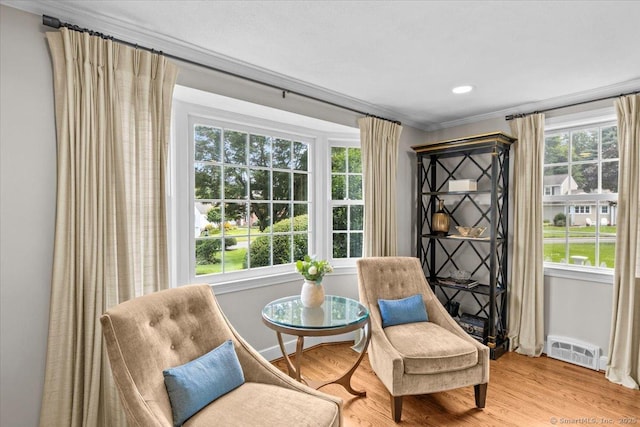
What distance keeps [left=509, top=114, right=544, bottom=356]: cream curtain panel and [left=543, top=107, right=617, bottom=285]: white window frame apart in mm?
132

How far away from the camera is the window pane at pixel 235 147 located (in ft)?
9.87

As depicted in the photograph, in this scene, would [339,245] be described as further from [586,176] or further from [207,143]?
[586,176]

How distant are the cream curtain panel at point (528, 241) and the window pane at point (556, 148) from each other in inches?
10.3

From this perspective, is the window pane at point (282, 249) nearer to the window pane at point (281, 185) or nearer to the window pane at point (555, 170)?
the window pane at point (281, 185)

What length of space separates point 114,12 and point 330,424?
2347 mm

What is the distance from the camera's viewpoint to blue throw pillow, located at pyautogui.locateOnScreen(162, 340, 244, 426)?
5.01 feet

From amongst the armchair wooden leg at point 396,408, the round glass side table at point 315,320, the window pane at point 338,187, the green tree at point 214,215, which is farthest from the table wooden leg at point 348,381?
the window pane at point 338,187

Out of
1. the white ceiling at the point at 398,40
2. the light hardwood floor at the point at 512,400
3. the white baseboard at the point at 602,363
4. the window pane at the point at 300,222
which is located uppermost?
the white ceiling at the point at 398,40

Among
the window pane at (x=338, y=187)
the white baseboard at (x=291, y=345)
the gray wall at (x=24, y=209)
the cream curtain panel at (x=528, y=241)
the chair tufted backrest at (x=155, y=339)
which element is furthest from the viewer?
the window pane at (x=338, y=187)

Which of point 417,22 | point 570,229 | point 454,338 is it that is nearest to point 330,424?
point 454,338

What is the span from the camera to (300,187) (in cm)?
355

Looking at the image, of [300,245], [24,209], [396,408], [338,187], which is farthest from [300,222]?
[24,209]

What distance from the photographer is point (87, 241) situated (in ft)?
6.06

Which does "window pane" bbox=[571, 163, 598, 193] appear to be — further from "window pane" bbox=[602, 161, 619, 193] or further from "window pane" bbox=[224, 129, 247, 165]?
"window pane" bbox=[224, 129, 247, 165]
